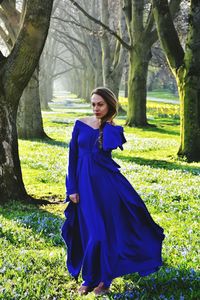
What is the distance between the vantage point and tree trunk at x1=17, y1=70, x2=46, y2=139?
19.4 metres

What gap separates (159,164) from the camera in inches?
533

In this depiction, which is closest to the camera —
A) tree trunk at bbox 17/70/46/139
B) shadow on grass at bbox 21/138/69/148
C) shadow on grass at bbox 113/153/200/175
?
shadow on grass at bbox 113/153/200/175

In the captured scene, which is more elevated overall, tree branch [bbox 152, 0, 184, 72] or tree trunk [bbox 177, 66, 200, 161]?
tree branch [bbox 152, 0, 184, 72]

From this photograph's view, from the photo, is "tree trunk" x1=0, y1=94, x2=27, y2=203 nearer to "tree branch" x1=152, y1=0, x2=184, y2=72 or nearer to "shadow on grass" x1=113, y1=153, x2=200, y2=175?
"shadow on grass" x1=113, y1=153, x2=200, y2=175

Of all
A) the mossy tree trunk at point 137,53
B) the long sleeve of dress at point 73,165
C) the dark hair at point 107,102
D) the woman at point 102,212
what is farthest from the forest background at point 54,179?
the mossy tree trunk at point 137,53

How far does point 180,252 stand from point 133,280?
38.3 inches

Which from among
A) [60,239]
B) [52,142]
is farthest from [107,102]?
[52,142]

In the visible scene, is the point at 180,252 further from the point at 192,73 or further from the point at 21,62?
the point at 192,73

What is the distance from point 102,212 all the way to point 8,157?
402 cm

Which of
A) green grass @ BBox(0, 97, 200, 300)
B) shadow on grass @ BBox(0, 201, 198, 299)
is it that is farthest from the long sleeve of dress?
shadow on grass @ BBox(0, 201, 198, 299)

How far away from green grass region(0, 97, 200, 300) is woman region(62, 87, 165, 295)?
1.00 ft

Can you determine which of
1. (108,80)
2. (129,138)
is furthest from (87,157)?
(108,80)

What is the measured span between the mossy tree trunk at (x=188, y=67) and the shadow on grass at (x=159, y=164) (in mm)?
816

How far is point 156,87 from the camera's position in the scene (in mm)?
91562
